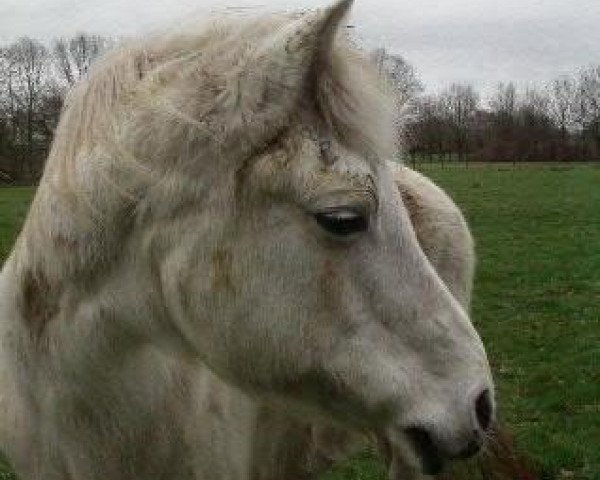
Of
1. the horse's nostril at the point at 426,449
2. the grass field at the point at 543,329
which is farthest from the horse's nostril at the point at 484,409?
the grass field at the point at 543,329

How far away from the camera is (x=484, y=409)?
7.47 feet

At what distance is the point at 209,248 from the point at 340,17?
706 millimetres

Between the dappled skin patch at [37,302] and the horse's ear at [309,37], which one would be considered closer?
the horse's ear at [309,37]

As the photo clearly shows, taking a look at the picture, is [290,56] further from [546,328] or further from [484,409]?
[546,328]

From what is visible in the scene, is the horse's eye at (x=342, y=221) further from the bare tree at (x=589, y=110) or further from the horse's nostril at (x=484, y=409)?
the bare tree at (x=589, y=110)

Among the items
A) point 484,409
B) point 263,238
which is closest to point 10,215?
point 263,238

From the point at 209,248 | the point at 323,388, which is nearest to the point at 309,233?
the point at 209,248

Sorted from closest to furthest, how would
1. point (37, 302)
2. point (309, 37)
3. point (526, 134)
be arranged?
point (309, 37) → point (37, 302) → point (526, 134)

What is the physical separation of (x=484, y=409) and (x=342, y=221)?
625 mm

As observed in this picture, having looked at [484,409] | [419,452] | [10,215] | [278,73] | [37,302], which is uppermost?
[278,73]

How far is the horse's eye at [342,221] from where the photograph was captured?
7.29ft

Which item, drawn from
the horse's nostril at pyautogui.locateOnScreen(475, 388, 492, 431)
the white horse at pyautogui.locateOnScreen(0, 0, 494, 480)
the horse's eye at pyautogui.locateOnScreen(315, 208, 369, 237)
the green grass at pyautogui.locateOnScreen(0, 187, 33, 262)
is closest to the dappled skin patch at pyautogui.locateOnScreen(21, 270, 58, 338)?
the white horse at pyautogui.locateOnScreen(0, 0, 494, 480)

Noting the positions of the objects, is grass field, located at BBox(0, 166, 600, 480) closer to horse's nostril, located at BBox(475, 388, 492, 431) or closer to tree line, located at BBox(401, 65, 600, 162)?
horse's nostril, located at BBox(475, 388, 492, 431)

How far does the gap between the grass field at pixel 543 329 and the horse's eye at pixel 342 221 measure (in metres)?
4.47
